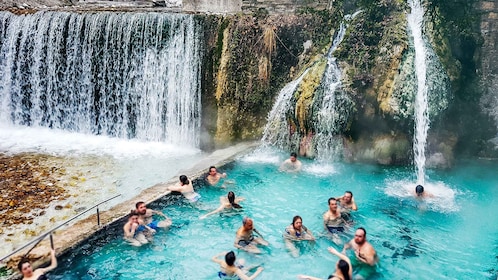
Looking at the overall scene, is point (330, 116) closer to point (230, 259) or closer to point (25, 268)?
point (230, 259)

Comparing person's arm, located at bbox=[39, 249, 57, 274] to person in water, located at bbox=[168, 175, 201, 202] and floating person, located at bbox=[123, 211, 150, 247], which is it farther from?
person in water, located at bbox=[168, 175, 201, 202]

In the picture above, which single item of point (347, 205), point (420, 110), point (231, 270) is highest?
point (420, 110)

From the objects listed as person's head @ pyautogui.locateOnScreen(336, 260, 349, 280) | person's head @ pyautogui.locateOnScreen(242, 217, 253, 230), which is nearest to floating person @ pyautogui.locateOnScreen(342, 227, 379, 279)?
person's head @ pyautogui.locateOnScreen(336, 260, 349, 280)

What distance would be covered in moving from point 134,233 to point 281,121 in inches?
245

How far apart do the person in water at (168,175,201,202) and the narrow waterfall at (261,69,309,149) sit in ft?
13.5

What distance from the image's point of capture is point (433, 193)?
9.52m

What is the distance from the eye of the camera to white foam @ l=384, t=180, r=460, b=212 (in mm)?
8877

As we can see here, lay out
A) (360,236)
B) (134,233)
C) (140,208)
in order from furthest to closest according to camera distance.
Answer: (140,208)
(134,233)
(360,236)

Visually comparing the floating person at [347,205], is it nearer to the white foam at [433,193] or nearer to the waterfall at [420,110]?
the white foam at [433,193]

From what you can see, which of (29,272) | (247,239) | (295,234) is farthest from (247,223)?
(29,272)

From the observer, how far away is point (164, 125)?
538 inches

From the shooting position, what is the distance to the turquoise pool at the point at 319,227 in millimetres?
6617

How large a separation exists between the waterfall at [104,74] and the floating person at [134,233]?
21.2ft

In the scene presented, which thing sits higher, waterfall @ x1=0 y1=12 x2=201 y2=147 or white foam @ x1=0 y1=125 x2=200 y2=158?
waterfall @ x1=0 y1=12 x2=201 y2=147
